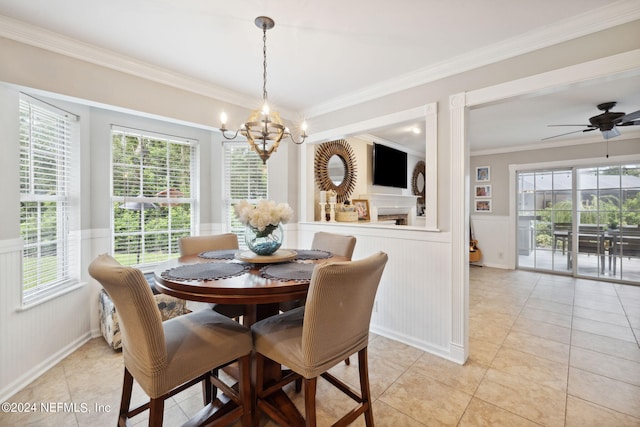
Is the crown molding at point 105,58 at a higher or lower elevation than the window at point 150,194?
higher

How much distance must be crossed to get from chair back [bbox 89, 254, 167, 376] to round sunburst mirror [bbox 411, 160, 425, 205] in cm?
574

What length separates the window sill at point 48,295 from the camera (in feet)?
6.91

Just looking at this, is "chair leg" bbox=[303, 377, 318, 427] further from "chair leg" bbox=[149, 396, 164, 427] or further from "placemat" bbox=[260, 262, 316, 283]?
"chair leg" bbox=[149, 396, 164, 427]

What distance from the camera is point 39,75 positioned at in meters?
2.01

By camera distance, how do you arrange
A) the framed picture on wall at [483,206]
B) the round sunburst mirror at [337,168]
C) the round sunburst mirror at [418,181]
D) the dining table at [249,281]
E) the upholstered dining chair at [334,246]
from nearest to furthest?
the dining table at [249,281], the upholstered dining chair at [334,246], the round sunburst mirror at [337,168], the framed picture on wall at [483,206], the round sunburst mirror at [418,181]

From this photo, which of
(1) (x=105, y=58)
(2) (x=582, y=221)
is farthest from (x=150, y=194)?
(2) (x=582, y=221)

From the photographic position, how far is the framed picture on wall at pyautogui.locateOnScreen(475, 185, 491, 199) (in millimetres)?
6066

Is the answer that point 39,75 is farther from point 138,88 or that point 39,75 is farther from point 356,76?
point 356,76

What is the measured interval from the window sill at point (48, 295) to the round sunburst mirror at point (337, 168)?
109 inches

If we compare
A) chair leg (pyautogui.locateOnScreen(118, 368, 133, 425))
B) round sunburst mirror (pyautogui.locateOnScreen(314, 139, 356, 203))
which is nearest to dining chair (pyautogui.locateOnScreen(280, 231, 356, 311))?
chair leg (pyautogui.locateOnScreen(118, 368, 133, 425))

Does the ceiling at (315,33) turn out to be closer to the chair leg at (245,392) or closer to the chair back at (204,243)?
the chair back at (204,243)

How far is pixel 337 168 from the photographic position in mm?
4203

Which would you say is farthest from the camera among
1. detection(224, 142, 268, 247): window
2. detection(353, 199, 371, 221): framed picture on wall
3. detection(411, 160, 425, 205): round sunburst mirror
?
detection(411, 160, 425, 205): round sunburst mirror

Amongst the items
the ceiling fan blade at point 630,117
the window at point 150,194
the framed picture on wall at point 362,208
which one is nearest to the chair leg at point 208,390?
the window at point 150,194
